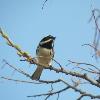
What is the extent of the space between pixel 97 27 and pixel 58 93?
103 centimetres

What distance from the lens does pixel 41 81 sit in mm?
3135

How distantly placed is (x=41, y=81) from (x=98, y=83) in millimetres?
652

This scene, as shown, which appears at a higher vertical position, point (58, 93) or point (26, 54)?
point (26, 54)

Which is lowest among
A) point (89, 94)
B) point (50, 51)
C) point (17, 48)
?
point (89, 94)

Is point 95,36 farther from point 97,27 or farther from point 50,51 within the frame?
point 50,51

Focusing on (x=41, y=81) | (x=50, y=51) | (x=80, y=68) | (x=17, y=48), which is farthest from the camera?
(x=50, y=51)

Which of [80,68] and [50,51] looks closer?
[80,68]

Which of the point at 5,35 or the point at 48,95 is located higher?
the point at 5,35

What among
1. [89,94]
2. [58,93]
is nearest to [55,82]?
[58,93]

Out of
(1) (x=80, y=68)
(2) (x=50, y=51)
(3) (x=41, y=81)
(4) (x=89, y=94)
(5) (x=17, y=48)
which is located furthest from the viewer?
(2) (x=50, y=51)

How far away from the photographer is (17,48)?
9.61 feet

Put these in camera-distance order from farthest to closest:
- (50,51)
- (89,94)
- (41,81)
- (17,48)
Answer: (50,51)
(41,81)
(17,48)
(89,94)

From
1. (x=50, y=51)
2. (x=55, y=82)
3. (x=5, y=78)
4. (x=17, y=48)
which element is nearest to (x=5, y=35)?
(x=17, y=48)

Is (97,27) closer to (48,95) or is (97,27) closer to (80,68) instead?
(80,68)
